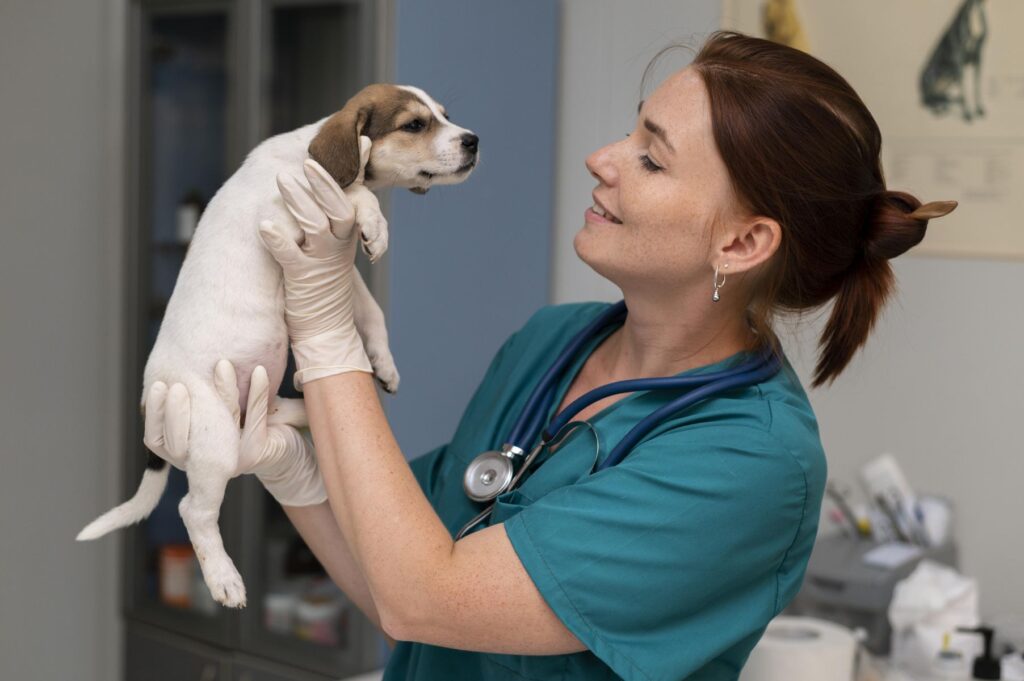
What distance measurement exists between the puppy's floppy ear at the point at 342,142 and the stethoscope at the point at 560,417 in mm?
340

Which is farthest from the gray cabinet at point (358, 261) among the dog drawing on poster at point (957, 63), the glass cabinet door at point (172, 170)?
the dog drawing on poster at point (957, 63)

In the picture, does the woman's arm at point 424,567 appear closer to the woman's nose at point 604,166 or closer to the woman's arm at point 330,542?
the woman's arm at point 330,542

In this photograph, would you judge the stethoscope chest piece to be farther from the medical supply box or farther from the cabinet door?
the cabinet door

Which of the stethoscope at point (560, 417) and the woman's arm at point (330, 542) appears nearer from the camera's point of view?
the stethoscope at point (560, 417)

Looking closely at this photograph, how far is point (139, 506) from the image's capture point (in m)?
1.22

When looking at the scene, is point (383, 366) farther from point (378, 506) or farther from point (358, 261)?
point (358, 261)

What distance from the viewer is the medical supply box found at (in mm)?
1986

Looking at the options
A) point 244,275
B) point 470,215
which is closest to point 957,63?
point 470,215

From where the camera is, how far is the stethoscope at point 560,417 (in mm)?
1119

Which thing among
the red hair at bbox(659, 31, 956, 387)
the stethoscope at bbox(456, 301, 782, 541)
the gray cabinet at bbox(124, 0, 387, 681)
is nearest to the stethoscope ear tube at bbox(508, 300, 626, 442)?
the stethoscope at bbox(456, 301, 782, 541)

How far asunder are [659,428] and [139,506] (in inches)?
23.1

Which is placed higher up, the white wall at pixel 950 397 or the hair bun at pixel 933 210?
the hair bun at pixel 933 210

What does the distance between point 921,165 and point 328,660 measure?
1598mm

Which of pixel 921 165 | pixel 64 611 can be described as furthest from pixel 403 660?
pixel 64 611
